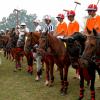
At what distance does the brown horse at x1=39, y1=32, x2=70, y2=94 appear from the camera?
12164 millimetres

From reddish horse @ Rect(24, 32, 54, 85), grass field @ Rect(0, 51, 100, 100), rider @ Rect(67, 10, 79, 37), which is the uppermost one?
rider @ Rect(67, 10, 79, 37)

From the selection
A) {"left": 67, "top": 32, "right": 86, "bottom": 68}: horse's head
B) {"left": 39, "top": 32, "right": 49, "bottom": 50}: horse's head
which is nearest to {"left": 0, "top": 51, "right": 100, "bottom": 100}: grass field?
{"left": 67, "top": 32, "right": 86, "bottom": 68}: horse's head

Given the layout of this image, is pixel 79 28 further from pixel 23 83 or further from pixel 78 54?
pixel 23 83

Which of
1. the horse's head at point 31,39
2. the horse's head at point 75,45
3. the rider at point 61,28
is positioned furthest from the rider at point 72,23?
the horse's head at point 31,39

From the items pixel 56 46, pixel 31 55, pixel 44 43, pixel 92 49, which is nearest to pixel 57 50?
pixel 56 46

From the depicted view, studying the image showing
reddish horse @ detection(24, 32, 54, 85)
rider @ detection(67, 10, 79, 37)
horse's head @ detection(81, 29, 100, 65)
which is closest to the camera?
horse's head @ detection(81, 29, 100, 65)

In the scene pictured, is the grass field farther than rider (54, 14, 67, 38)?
No

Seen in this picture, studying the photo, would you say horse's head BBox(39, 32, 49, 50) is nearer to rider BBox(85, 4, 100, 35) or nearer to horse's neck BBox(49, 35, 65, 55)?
horse's neck BBox(49, 35, 65, 55)

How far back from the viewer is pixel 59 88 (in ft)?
43.0

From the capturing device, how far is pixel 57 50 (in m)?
12.3

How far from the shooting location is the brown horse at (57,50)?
12.2 metres

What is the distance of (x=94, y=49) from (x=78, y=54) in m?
2.20

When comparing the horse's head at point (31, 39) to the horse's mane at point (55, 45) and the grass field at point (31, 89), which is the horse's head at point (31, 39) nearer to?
the grass field at point (31, 89)

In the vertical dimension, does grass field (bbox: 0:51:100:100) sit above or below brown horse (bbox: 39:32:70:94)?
below
